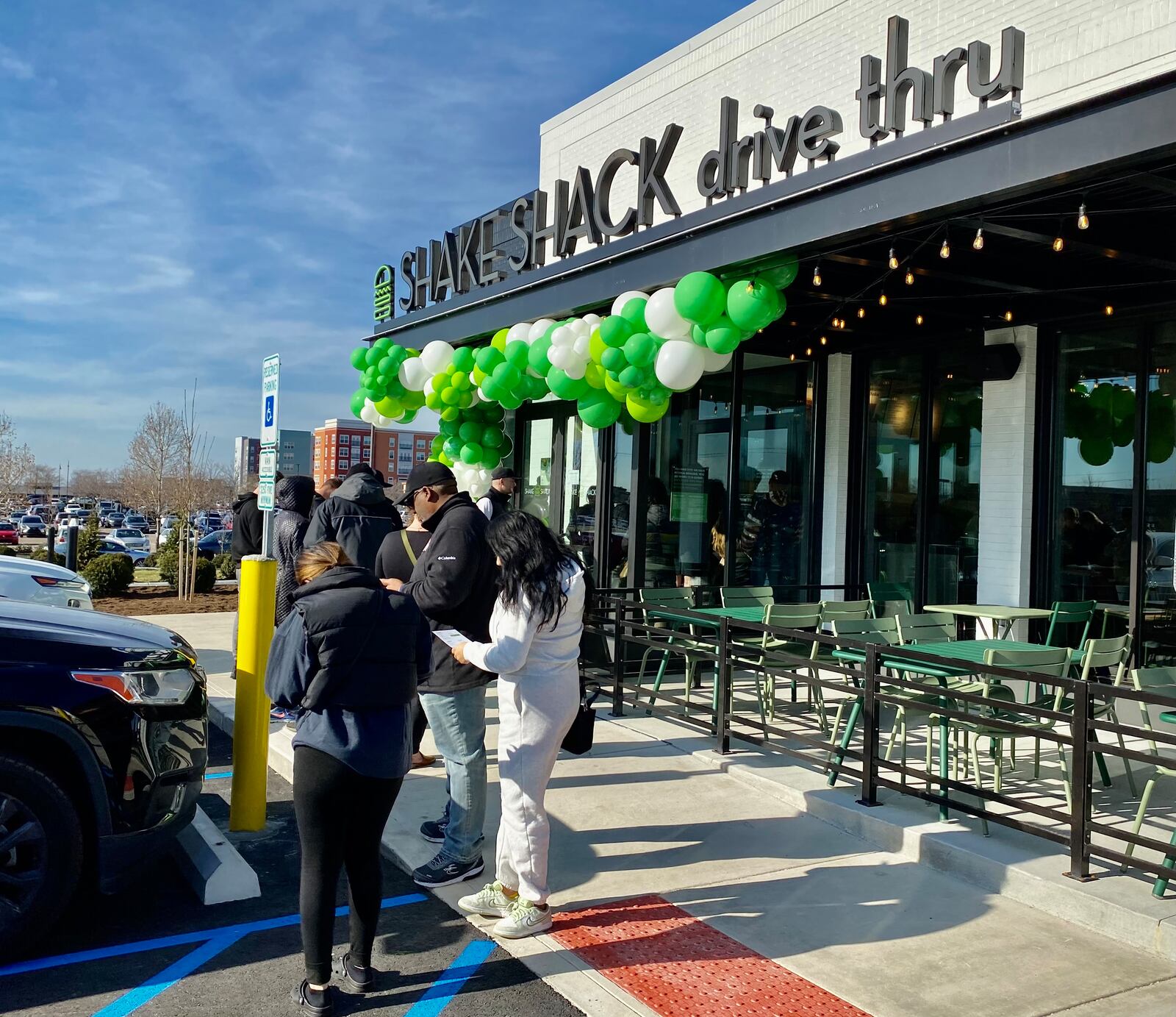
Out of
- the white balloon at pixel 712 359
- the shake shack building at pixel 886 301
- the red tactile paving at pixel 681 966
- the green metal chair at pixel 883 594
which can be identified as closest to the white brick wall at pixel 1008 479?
the shake shack building at pixel 886 301

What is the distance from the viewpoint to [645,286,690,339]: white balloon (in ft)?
23.6

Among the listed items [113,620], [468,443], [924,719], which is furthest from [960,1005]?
[468,443]

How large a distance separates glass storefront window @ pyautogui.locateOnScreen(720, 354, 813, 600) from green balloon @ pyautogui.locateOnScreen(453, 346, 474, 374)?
2.93 meters

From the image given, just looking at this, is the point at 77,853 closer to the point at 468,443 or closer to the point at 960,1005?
the point at 960,1005

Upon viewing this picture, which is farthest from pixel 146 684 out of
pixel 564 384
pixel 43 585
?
pixel 43 585

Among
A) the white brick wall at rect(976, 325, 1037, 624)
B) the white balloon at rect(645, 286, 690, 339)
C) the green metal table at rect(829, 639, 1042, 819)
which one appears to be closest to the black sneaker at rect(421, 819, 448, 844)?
the green metal table at rect(829, 639, 1042, 819)

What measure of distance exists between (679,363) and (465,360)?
139 inches

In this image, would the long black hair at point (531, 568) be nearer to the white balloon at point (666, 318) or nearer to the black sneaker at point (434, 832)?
the black sneaker at point (434, 832)

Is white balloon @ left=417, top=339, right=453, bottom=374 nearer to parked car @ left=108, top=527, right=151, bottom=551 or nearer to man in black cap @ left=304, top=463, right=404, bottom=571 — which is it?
man in black cap @ left=304, top=463, right=404, bottom=571

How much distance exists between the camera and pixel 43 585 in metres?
9.40

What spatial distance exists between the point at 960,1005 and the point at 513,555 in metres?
2.32

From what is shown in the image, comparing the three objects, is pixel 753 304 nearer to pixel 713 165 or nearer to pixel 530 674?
pixel 713 165

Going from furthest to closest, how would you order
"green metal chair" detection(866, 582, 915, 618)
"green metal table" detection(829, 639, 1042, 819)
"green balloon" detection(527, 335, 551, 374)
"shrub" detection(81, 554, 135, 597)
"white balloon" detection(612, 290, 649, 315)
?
1. "shrub" detection(81, 554, 135, 597)
2. "green metal chair" detection(866, 582, 915, 618)
3. "green balloon" detection(527, 335, 551, 374)
4. "white balloon" detection(612, 290, 649, 315)
5. "green metal table" detection(829, 639, 1042, 819)

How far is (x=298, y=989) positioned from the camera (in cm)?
344
